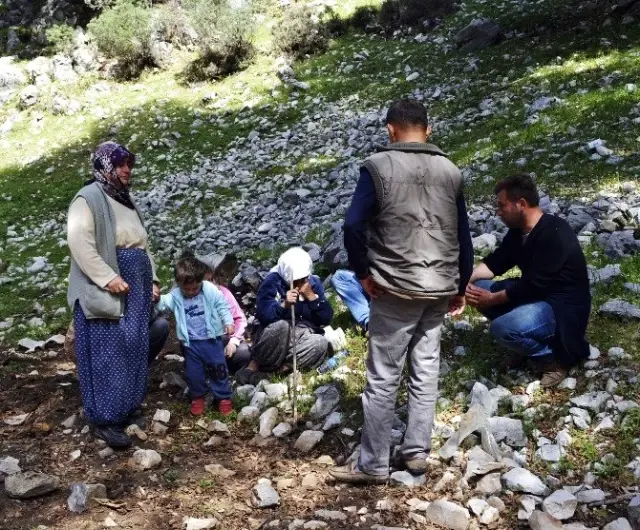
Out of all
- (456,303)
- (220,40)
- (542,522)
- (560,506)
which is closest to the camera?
(542,522)

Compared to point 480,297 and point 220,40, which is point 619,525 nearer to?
point 480,297

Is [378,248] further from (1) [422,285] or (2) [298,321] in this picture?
(2) [298,321]

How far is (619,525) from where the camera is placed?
148 inches

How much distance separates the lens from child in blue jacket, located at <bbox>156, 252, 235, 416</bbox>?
237 inches

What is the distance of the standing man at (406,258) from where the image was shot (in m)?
4.14

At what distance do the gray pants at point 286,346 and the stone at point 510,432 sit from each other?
206cm

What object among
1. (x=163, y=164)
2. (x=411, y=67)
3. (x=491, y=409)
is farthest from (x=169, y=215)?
(x=491, y=409)

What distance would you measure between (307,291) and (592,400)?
Answer: 108 inches

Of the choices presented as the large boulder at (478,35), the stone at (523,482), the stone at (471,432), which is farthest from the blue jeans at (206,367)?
the large boulder at (478,35)

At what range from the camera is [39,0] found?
921 inches

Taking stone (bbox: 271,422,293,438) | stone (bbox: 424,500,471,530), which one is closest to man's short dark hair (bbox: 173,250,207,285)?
stone (bbox: 271,422,293,438)

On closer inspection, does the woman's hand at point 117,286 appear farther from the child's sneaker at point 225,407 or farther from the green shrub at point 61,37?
the green shrub at point 61,37

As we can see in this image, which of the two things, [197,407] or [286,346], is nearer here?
[197,407]

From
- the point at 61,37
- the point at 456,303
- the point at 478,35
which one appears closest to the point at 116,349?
the point at 456,303
